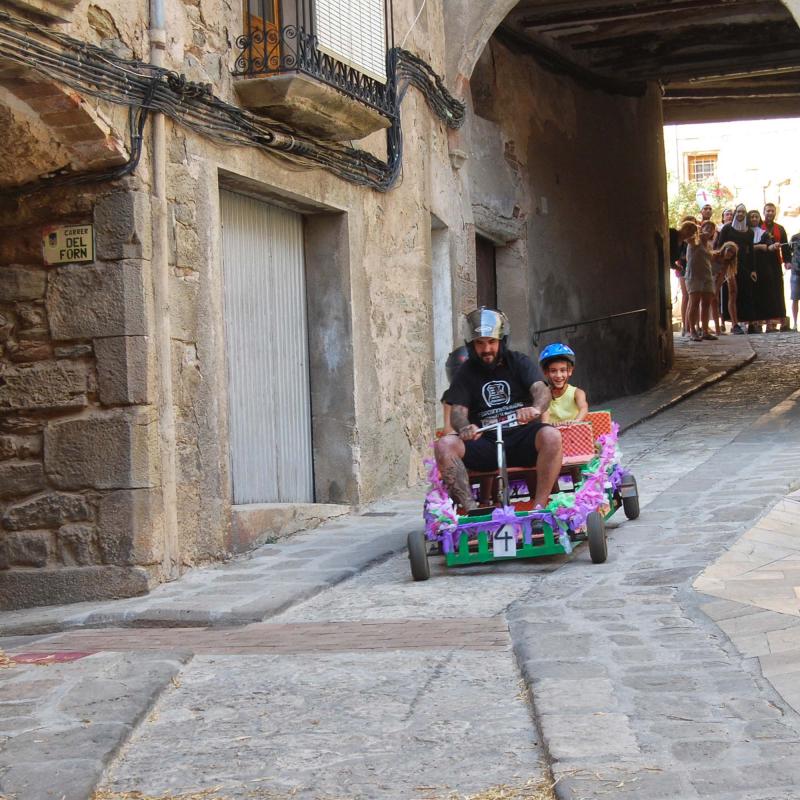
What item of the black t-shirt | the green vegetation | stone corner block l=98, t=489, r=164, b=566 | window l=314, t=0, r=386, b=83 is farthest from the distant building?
stone corner block l=98, t=489, r=164, b=566

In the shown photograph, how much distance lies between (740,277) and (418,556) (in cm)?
1851

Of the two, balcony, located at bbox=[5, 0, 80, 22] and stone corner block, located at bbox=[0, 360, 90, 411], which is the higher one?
balcony, located at bbox=[5, 0, 80, 22]

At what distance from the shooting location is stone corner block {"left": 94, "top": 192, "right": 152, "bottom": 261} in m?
7.41

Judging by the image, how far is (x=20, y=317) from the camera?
7676 millimetres

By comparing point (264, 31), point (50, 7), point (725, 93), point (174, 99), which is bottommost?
point (174, 99)

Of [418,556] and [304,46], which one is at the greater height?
[304,46]

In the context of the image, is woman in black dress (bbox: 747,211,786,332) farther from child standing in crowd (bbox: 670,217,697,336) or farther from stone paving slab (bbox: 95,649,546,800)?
stone paving slab (bbox: 95,649,546,800)

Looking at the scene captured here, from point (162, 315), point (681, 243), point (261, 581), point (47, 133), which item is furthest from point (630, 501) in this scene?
point (681, 243)

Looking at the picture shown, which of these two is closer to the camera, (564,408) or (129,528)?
(129,528)

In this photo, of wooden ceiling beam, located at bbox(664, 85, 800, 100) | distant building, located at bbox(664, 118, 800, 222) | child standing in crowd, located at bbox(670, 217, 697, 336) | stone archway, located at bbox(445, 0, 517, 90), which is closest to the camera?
stone archway, located at bbox(445, 0, 517, 90)

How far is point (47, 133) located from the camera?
7195 mm

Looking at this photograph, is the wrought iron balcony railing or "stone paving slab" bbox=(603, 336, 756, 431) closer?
the wrought iron balcony railing

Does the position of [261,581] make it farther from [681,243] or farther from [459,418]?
[681,243]

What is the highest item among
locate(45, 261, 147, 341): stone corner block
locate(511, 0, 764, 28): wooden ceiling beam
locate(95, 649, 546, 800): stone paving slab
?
locate(511, 0, 764, 28): wooden ceiling beam
